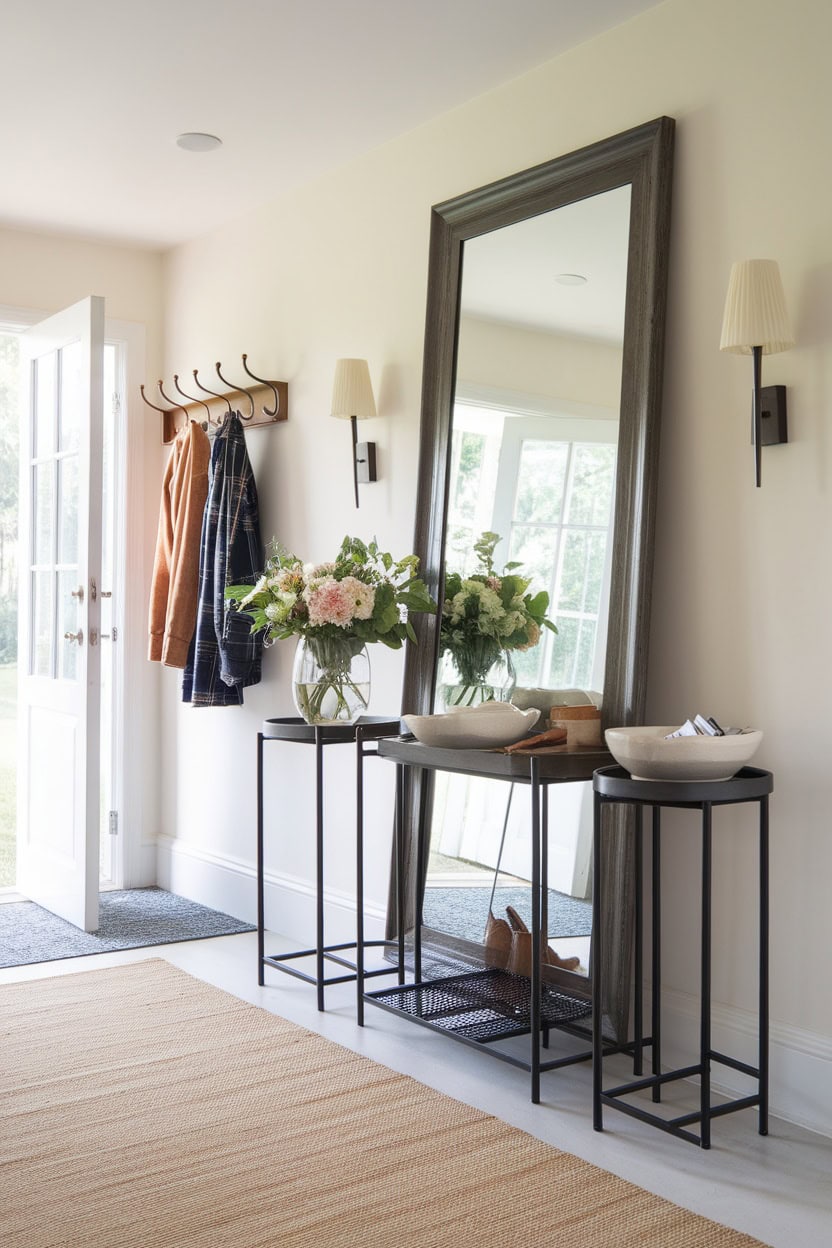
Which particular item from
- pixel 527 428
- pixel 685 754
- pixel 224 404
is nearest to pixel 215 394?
pixel 224 404

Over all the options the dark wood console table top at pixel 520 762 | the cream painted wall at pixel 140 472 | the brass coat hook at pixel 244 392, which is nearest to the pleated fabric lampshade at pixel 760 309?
the dark wood console table top at pixel 520 762

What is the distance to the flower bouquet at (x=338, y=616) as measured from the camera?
10.5 ft

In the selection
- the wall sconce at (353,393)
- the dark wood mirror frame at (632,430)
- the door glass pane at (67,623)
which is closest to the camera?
the dark wood mirror frame at (632,430)

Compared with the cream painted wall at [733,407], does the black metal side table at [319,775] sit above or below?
below

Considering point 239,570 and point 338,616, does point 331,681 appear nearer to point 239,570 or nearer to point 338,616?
point 338,616

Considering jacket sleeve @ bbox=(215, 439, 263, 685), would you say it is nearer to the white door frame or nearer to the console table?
the white door frame

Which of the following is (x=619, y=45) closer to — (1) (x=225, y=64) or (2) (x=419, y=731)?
(1) (x=225, y=64)

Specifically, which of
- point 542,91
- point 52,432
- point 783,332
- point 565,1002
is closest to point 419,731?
point 565,1002

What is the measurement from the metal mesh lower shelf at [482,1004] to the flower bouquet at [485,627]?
2.42ft

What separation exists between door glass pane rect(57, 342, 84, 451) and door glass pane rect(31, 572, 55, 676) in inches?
20.1

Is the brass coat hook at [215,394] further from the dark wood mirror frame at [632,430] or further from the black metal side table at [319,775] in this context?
the dark wood mirror frame at [632,430]

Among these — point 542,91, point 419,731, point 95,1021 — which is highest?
point 542,91

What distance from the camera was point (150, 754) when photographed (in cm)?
494

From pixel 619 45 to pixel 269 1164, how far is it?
8.86 ft
